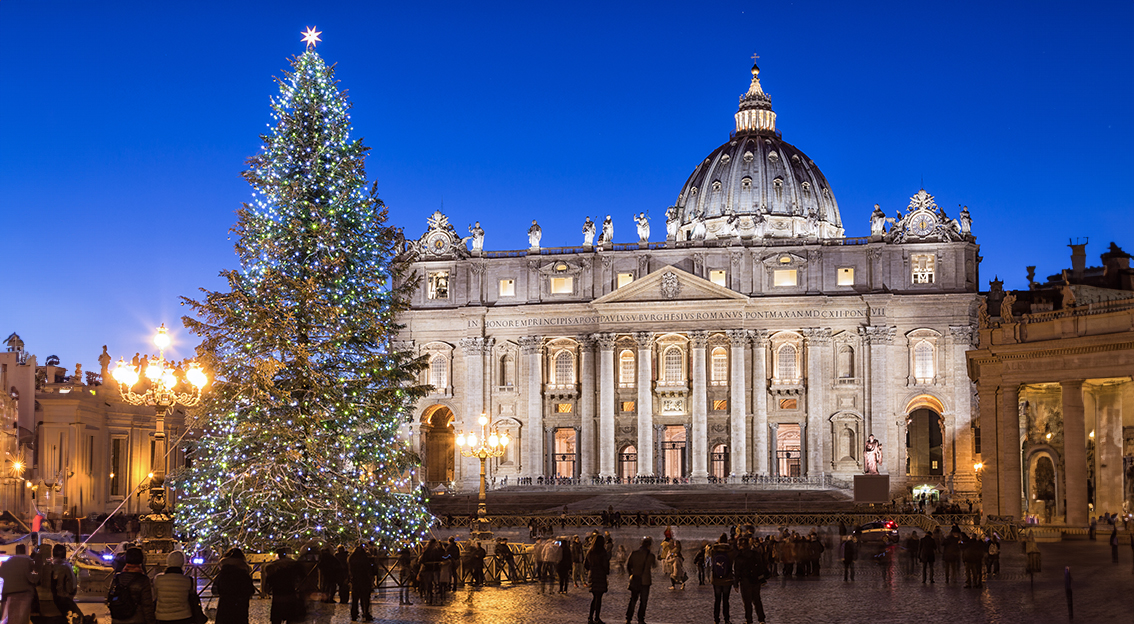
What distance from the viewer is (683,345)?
74.1 metres

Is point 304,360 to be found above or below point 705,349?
below

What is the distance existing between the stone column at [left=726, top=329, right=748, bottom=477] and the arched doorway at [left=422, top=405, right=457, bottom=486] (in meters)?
18.4

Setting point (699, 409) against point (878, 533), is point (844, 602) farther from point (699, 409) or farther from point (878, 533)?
point (699, 409)

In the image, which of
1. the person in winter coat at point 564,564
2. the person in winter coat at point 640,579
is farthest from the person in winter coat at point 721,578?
the person in winter coat at point 564,564

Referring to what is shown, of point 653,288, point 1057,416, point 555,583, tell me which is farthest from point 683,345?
point 555,583

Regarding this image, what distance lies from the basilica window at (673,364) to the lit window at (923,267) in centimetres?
1409

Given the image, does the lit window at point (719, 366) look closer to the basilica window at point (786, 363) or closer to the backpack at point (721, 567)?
the basilica window at point (786, 363)

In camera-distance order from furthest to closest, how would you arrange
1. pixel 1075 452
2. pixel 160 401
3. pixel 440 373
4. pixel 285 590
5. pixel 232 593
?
pixel 440 373
pixel 1075 452
pixel 160 401
pixel 285 590
pixel 232 593

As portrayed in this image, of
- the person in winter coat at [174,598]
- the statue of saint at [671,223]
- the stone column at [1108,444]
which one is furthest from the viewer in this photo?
the statue of saint at [671,223]

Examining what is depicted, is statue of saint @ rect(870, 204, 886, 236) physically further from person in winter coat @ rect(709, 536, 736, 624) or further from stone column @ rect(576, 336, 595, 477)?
person in winter coat @ rect(709, 536, 736, 624)

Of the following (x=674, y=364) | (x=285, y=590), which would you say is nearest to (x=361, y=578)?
(x=285, y=590)

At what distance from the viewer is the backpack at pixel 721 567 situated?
64.5 feet

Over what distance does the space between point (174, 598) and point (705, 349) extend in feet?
201

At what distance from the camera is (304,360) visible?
24.2m
